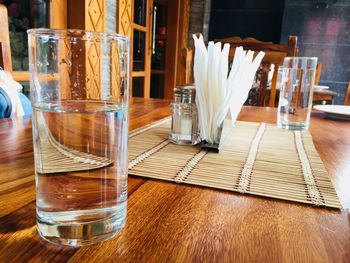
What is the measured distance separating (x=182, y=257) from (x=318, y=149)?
0.50 metres

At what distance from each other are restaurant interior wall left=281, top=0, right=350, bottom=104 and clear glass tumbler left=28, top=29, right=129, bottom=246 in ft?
15.3

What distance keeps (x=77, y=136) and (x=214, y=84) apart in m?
0.37

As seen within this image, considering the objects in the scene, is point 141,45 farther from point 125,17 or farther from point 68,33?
point 68,33

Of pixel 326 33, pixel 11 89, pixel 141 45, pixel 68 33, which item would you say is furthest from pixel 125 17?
pixel 326 33

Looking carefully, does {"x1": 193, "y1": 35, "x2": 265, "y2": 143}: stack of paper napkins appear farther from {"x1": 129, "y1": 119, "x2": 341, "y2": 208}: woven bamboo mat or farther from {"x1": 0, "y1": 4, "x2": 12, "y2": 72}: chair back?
{"x1": 0, "y1": 4, "x2": 12, "y2": 72}: chair back

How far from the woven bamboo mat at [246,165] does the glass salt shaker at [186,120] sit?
0.10ft

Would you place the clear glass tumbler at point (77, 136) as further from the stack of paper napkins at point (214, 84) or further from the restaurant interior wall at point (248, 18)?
the restaurant interior wall at point (248, 18)

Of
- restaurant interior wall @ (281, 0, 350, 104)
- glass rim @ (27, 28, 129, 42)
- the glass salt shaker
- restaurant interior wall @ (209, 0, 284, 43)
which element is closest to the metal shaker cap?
the glass salt shaker

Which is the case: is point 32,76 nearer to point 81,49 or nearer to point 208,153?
point 81,49


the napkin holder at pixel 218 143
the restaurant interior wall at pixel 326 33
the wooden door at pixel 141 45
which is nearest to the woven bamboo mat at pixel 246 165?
the napkin holder at pixel 218 143

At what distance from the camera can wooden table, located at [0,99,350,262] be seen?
26cm

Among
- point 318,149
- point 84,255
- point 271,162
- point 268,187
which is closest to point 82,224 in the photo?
point 84,255

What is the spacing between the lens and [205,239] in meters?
0.29

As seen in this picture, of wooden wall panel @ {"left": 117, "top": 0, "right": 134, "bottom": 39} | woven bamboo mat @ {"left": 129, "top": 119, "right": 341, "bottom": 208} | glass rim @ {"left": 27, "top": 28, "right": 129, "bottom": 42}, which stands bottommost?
woven bamboo mat @ {"left": 129, "top": 119, "right": 341, "bottom": 208}
